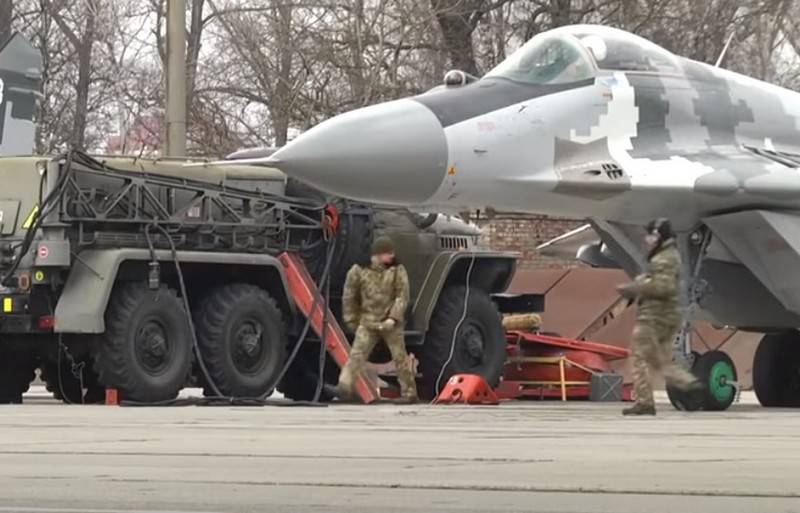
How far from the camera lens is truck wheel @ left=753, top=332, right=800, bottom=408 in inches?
682

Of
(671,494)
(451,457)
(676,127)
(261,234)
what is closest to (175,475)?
(451,457)

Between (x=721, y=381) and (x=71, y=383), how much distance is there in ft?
21.3

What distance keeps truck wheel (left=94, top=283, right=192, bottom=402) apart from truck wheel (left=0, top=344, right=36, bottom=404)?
2.07 meters

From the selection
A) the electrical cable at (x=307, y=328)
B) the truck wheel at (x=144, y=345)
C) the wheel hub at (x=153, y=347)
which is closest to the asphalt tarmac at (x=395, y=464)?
the truck wheel at (x=144, y=345)

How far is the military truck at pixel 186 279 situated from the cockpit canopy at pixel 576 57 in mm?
3482

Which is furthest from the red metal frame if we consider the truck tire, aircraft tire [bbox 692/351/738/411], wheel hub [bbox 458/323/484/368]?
aircraft tire [bbox 692/351/738/411]

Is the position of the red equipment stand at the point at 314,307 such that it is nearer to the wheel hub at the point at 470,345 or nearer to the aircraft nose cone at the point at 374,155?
the wheel hub at the point at 470,345

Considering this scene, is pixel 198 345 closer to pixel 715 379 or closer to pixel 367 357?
pixel 367 357

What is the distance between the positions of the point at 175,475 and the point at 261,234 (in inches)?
393

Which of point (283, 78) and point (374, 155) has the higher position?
point (283, 78)

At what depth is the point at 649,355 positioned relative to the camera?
1388 cm

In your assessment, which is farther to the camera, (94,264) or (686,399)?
(94,264)

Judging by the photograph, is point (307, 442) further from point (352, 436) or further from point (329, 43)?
point (329, 43)

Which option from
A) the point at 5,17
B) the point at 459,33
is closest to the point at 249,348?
the point at 459,33
